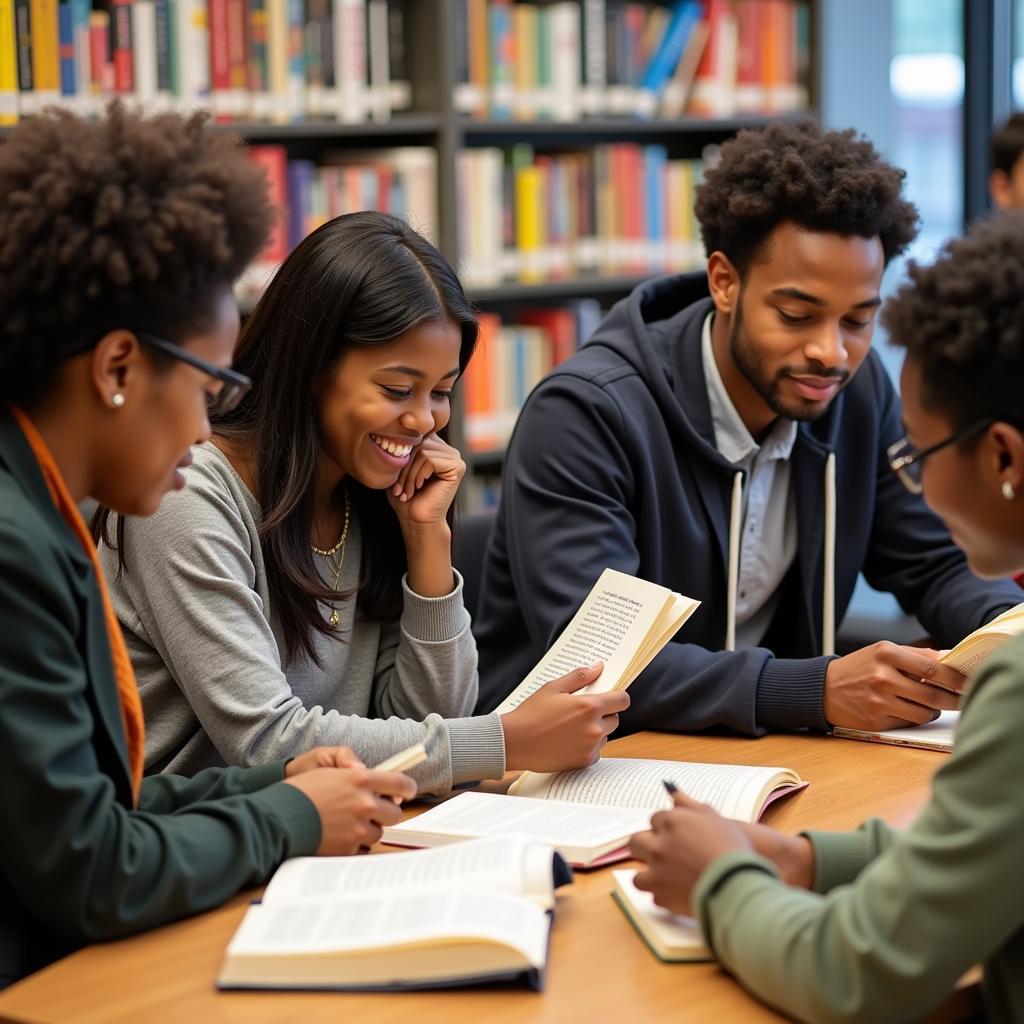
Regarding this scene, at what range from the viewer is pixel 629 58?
12.3ft

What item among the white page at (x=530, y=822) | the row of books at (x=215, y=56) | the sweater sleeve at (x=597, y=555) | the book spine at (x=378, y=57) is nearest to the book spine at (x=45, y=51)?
the row of books at (x=215, y=56)

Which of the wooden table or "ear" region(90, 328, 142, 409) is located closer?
the wooden table

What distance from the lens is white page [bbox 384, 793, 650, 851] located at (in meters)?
1.39

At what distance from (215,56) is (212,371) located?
2007 mm

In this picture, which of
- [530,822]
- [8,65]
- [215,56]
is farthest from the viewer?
[215,56]

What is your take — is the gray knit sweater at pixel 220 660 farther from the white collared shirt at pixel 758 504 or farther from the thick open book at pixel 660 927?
the white collared shirt at pixel 758 504

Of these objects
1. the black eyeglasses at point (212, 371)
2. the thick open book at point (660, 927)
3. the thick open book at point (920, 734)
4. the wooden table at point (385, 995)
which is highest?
the black eyeglasses at point (212, 371)

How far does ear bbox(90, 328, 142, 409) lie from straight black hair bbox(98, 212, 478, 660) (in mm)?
463

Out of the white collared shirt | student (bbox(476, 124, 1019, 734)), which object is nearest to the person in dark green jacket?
student (bbox(476, 124, 1019, 734))

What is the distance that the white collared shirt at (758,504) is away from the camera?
223cm

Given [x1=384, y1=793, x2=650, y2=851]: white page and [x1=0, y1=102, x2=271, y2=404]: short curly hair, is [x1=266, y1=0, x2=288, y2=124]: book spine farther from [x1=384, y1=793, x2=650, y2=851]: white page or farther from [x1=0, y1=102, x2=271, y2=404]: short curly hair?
[x1=384, y1=793, x2=650, y2=851]: white page

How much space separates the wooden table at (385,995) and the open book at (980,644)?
→ 2.05ft

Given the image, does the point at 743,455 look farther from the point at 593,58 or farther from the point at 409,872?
the point at 593,58

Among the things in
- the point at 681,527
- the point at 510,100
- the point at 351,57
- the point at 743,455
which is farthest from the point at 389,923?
the point at 510,100
